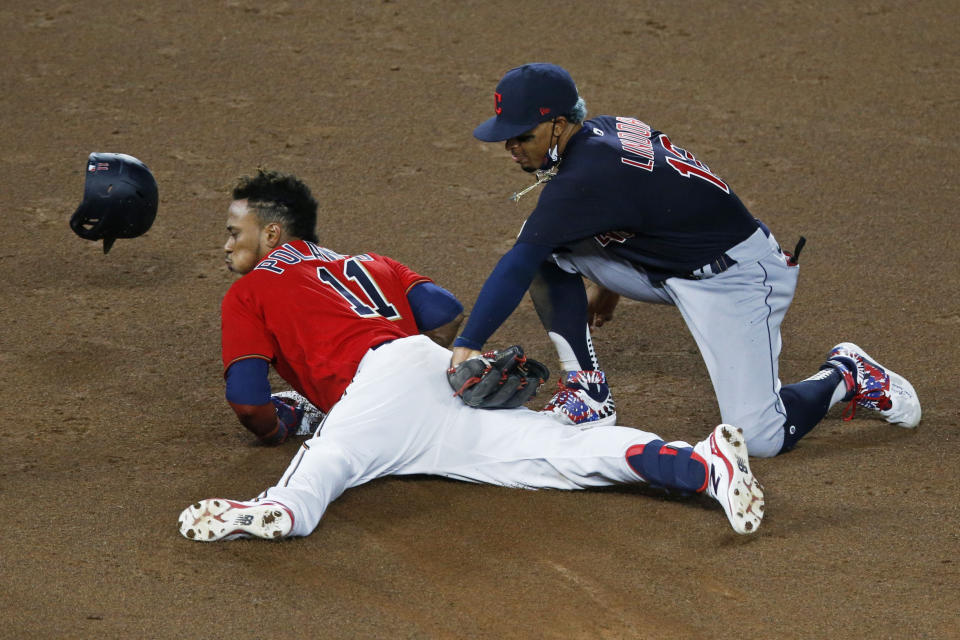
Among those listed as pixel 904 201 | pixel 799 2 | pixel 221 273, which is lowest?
pixel 221 273

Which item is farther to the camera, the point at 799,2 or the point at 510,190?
the point at 799,2

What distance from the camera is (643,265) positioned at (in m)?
4.18

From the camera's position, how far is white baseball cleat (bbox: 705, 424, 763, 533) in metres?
3.41

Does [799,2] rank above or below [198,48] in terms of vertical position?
above

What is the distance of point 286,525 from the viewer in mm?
Result: 3311

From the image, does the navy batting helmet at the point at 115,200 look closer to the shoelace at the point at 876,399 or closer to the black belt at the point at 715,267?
the black belt at the point at 715,267

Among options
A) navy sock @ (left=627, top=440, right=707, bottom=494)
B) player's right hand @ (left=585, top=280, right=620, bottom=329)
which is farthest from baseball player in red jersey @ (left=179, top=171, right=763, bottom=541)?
player's right hand @ (left=585, top=280, right=620, bottom=329)

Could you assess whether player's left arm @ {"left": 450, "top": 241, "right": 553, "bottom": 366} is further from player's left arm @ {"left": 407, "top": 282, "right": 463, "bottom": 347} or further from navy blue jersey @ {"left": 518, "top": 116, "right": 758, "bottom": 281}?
player's left arm @ {"left": 407, "top": 282, "right": 463, "bottom": 347}

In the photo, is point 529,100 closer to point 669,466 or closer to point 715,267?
point 715,267

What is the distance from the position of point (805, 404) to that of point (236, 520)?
6.55 ft

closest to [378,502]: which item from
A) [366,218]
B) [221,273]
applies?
[221,273]

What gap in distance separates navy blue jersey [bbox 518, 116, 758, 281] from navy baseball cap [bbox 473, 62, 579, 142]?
5.6 inches

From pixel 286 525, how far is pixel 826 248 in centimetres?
375

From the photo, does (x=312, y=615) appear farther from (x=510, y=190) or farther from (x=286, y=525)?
(x=510, y=190)
